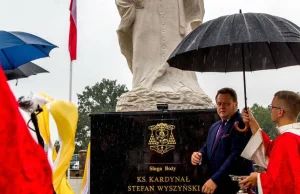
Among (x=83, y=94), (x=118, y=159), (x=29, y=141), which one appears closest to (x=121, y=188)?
(x=118, y=159)

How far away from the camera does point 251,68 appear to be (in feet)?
16.5

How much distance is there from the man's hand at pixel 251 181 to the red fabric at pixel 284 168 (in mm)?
133

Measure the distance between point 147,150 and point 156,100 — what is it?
1.50 meters

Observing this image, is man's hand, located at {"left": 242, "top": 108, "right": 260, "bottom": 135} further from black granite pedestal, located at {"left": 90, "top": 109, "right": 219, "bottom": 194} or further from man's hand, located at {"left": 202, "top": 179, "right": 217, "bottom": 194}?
black granite pedestal, located at {"left": 90, "top": 109, "right": 219, "bottom": 194}

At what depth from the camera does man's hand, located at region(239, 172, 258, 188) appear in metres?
3.61

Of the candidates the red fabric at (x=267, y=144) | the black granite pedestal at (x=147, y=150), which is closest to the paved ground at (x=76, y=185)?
the black granite pedestal at (x=147, y=150)

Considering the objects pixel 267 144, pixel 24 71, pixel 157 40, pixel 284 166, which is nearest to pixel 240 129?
pixel 267 144

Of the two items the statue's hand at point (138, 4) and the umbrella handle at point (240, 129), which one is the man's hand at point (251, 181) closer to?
the umbrella handle at point (240, 129)

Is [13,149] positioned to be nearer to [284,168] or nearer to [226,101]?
[284,168]

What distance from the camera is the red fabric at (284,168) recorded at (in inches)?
131

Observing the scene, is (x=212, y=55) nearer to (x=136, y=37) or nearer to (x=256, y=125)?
(x=256, y=125)

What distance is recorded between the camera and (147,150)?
247 inches

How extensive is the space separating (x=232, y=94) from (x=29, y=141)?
9.35 ft

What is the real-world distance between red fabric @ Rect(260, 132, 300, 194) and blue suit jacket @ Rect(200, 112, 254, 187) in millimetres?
902
